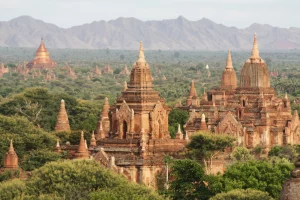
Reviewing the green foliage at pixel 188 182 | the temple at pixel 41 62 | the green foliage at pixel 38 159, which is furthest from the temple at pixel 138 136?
the temple at pixel 41 62

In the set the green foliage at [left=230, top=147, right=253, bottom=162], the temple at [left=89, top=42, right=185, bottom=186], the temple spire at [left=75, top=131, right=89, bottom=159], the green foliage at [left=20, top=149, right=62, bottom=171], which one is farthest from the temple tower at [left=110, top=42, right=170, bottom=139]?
the green foliage at [left=230, top=147, right=253, bottom=162]

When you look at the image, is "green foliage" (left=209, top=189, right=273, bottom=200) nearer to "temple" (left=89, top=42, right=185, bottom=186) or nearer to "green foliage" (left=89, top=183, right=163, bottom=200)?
"green foliage" (left=89, top=183, right=163, bottom=200)

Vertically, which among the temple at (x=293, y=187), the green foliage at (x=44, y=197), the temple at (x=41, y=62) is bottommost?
the temple at (x=41, y=62)

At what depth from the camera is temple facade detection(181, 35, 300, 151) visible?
55156 millimetres

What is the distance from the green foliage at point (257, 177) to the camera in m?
35.8

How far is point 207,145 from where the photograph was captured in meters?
42.8

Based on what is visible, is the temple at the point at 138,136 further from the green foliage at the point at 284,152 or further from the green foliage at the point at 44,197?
the green foliage at the point at 44,197

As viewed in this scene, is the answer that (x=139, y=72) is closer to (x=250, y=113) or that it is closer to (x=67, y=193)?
(x=67, y=193)

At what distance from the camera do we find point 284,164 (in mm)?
38250

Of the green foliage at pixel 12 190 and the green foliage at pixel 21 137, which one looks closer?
the green foliage at pixel 12 190

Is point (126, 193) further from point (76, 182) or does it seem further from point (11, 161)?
point (11, 161)

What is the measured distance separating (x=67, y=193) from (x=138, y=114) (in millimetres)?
9959

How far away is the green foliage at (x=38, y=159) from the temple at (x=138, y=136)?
2.13 metres

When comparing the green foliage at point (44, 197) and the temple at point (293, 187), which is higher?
the temple at point (293, 187)
